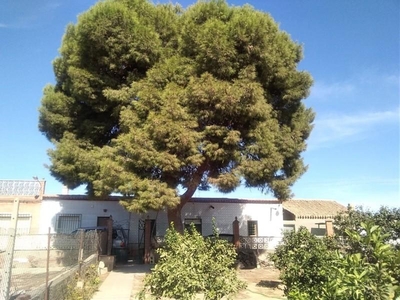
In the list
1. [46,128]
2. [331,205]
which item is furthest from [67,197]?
[331,205]

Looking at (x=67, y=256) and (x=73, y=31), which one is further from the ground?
(x=73, y=31)

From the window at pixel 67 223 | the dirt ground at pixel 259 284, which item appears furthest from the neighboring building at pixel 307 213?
the window at pixel 67 223

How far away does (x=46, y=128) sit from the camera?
18109mm

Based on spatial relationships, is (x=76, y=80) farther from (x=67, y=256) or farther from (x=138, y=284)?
(x=138, y=284)

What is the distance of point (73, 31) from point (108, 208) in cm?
1030

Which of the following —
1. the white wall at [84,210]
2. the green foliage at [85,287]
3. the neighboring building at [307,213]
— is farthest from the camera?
the neighboring building at [307,213]

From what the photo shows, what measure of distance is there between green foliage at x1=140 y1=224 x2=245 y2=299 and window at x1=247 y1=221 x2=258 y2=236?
16.8m

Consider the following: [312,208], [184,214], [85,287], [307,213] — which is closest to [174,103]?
[85,287]

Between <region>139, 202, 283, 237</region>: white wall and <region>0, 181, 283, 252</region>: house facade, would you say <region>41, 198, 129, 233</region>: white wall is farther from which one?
<region>139, 202, 283, 237</region>: white wall

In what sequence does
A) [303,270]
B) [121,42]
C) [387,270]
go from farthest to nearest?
[121,42] → [303,270] → [387,270]

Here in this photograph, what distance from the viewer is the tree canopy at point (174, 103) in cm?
1340

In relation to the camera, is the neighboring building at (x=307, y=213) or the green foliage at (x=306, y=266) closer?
the green foliage at (x=306, y=266)

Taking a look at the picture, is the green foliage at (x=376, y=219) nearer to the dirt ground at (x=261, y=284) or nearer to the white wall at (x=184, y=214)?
the dirt ground at (x=261, y=284)

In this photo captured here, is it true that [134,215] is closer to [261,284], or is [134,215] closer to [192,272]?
[261,284]
